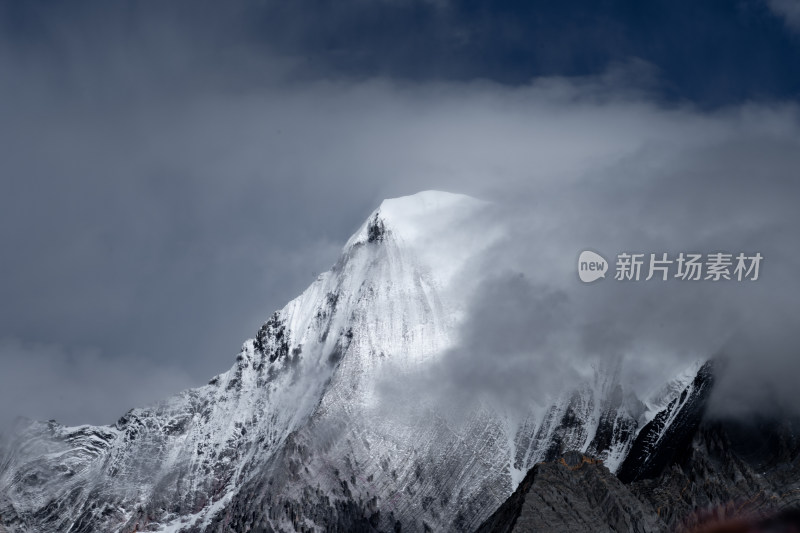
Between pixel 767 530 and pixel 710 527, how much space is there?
0.94m

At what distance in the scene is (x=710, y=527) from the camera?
15344mm

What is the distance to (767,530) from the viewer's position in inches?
574
